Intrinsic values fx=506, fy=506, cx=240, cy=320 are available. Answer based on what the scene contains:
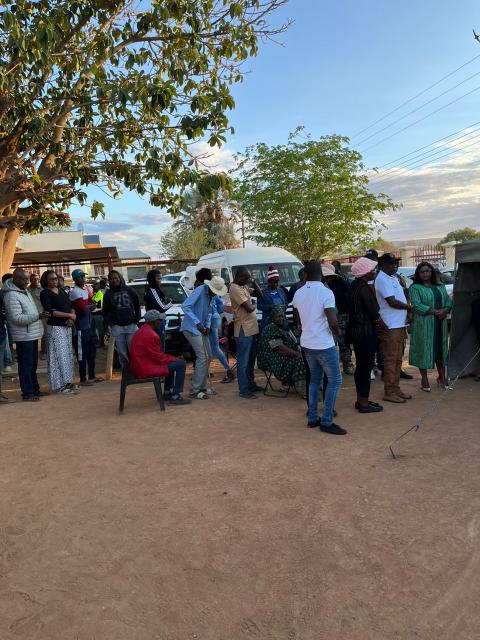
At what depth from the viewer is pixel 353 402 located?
21.2 ft

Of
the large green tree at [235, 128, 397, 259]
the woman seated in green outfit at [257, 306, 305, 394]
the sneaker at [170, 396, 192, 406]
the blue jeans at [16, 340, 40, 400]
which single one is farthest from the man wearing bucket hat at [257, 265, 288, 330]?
the large green tree at [235, 128, 397, 259]

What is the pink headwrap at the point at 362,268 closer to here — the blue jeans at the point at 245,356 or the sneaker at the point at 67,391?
the blue jeans at the point at 245,356

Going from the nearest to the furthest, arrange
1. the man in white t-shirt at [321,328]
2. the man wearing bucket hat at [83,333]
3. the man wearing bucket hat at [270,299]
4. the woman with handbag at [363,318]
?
1. the man in white t-shirt at [321,328]
2. the woman with handbag at [363,318]
3. the man wearing bucket hat at [270,299]
4. the man wearing bucket hat at [83,333]

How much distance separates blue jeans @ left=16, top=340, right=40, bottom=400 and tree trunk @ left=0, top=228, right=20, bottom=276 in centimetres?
265

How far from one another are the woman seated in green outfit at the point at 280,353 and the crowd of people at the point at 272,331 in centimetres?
1

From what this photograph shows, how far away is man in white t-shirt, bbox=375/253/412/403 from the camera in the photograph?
6277 mm

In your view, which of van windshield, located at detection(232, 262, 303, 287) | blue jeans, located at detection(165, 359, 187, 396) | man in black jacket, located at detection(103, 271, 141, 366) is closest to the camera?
blue jeans, located at detection(165, 359, 187, 396)

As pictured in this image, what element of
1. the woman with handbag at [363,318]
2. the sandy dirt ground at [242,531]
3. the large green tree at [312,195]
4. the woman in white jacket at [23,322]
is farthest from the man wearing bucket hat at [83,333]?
the large green tree at [312,195]

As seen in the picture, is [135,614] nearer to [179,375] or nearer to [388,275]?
[179,375]

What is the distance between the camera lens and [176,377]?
22.4 feet

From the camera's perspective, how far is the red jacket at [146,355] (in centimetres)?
625

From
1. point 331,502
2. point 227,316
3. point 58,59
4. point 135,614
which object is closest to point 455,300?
point 331,502

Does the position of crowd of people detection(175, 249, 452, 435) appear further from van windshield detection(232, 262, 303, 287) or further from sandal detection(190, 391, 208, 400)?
van windshield detection(232, 262, 303, 287)

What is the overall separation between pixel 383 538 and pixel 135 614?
1.57 meters
